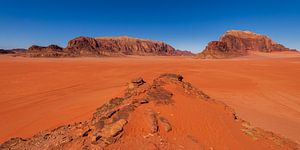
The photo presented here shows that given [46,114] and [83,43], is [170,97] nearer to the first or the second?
[46,114]

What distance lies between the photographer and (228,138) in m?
3.81

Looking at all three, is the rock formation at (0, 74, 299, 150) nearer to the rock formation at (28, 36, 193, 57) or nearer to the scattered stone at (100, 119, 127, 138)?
the scattered stone at (100, 119, 127, 138)

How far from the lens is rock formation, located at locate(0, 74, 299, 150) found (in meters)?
3.33

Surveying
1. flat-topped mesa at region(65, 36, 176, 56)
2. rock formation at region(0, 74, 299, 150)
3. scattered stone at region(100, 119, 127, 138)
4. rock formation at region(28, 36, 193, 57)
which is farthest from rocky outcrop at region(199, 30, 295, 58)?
scattered stone at region(100, 119, 127, 138)

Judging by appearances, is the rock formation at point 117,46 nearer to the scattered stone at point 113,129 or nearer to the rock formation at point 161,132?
the rock formation at point 161,132

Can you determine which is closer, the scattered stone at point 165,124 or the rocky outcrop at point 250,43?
the scattered stone at point 165,124

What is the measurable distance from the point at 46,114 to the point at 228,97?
7.88 m

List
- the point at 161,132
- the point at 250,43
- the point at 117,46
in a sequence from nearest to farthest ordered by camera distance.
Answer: the point at 161,132, the point at 250,43, the point at 117,46

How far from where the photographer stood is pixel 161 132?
3590 millimetres

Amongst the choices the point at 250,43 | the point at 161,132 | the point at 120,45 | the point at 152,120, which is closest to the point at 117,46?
the point at 120,45

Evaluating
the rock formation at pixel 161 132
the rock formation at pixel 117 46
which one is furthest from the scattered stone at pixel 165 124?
the rock formation at pixel 117 46

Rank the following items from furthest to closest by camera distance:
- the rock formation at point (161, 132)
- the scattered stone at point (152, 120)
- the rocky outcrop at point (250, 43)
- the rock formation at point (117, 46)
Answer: the rock formation at point (117, 46), the rocky outcrop at point (250, 43), the scattered stone at point (152, 120), the rock formation at point (161, 132)

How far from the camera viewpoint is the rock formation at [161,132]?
10.9 ft

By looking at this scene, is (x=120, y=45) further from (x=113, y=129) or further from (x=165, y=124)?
(x=113, y=129)
